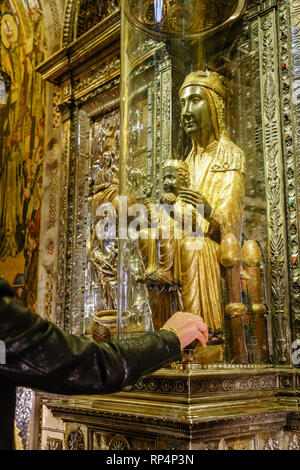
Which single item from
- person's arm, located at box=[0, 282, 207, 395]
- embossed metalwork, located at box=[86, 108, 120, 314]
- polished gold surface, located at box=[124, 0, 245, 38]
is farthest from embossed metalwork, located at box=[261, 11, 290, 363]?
embossed metalwork, located at box=[86, 108, 120, 314]

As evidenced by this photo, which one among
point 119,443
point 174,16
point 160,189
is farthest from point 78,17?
point 119,443

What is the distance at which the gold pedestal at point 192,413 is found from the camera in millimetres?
2047

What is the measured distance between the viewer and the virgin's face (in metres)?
3.18

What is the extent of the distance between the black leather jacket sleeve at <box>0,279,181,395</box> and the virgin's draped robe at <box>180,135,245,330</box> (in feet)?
3.61

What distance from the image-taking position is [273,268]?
3010mm

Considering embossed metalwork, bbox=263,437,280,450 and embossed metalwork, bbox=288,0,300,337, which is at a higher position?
embossed metalwork, bbox=288,0,300,337

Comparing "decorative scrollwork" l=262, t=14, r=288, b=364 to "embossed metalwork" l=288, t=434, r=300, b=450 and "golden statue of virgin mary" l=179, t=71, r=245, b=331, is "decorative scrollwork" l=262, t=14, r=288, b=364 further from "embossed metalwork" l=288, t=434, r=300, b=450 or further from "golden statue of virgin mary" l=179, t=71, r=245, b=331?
"embossed metalwork" l=288, t=434, r=300, b=450

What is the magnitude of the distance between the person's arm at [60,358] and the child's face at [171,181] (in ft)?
4.68

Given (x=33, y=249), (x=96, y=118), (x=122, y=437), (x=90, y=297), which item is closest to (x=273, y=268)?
(x=122, y=437)

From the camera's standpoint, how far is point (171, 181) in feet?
9.58

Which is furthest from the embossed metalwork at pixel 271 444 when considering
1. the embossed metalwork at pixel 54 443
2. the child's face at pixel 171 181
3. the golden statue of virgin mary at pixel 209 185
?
the embossed metalwork at pixel 54 443

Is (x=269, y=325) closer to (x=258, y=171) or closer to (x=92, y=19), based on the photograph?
(x=258, y=171)

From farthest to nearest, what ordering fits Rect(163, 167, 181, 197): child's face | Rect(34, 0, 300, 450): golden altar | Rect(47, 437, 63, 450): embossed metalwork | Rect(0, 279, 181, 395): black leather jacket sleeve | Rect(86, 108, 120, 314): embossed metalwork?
Rect(86, 108, 120, 314): embossed metalwork < Rect(47, 437, 63, 450): embossed metalwork < Rect(163, 167, 181, 197): child's face < Rect(34, 0, 300, 450): golden altar < Rect(0, 279, 181, 395): black leather jacket sleeve
